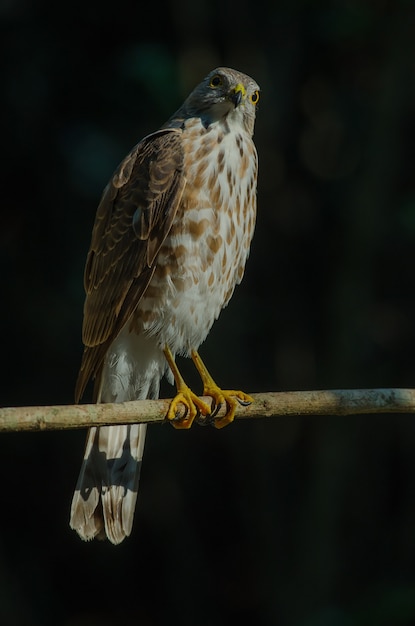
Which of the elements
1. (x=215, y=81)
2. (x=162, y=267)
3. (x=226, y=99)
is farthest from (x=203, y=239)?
(x=215, y=81)

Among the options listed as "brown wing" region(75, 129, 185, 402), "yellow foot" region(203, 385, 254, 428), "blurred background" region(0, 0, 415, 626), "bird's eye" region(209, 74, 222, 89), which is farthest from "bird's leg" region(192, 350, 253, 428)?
"blurred background" region(0, 0, 415, 626)

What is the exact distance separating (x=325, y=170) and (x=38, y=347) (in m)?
2.08

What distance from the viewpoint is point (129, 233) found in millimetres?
4152

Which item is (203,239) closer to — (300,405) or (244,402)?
(244,402)

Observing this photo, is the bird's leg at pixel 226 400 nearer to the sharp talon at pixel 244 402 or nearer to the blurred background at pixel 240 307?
the sharp talon at pixel 244 402

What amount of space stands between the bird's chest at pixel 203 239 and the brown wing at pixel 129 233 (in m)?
0.05

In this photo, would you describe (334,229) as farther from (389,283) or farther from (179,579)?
(179,579)

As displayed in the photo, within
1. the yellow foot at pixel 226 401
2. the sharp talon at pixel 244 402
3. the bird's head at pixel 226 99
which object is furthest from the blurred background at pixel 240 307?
the sharp talon at pixel 244 402

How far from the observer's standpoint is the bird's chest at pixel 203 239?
4.02 m

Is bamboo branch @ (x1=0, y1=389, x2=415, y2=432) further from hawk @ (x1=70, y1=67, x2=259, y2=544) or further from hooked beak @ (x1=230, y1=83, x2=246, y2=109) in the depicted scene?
hooked beak @ (x1=230, y1=83, x2=246, y2=109)

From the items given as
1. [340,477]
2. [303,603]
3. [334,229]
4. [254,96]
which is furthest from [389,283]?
[254,96]

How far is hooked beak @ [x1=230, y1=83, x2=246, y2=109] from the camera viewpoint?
416 centimetres

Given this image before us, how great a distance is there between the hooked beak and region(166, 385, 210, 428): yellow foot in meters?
1.14

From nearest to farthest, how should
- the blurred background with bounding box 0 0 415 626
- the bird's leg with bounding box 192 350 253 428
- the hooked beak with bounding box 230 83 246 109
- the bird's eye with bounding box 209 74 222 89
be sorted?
1. the bird's leg with bounding box 192 350 253 428
2. the hooked beak with bounding box 230 83 246 109
3. the bird's eye with bounding box 209 74 222 89
4. the blurred background with bounding box 0 0 415 626
